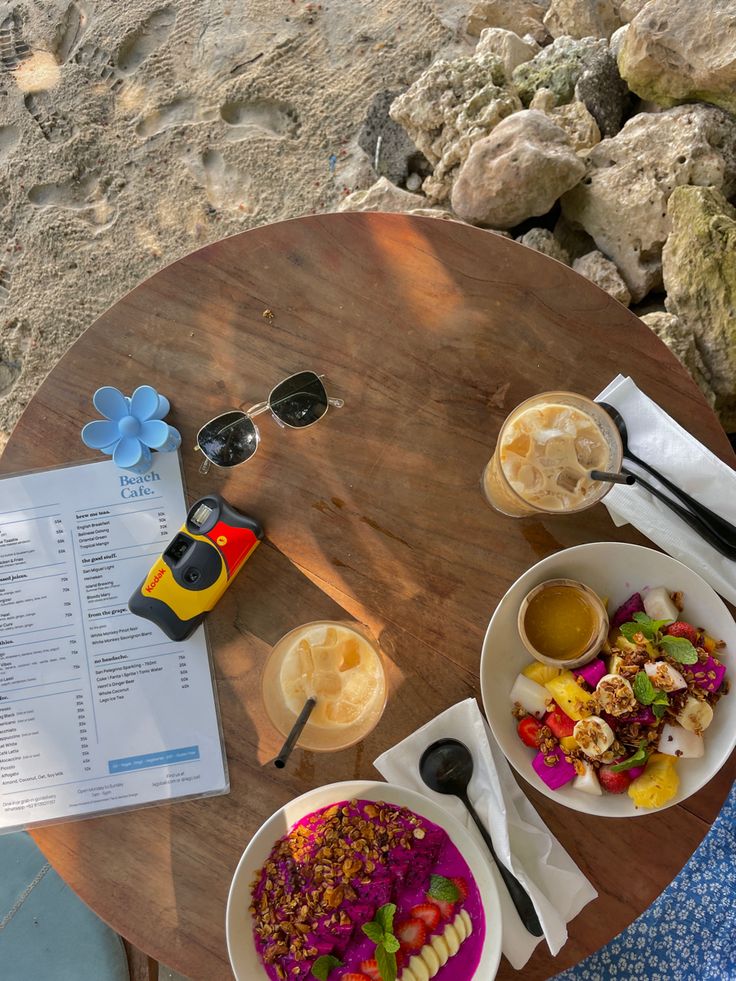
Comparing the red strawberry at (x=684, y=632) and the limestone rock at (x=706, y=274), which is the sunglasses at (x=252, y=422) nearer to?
the red strawberry at (x=684, y=632)

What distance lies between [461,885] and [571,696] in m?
0.35

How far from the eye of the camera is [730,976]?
52.0 inches

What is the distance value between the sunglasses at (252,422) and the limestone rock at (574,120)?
112 cm

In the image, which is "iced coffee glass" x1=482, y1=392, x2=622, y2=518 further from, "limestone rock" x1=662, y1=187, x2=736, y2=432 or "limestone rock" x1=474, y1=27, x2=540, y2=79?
"limestone rock" x1=474, y1=27, x2=540, y2=79

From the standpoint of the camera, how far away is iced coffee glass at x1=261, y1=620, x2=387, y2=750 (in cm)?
120

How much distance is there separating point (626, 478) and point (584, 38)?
1.68 metres

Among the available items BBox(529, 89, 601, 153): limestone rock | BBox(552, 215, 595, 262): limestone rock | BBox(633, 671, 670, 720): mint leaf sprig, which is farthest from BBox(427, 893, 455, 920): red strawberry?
BBox(529, 89, 601, 153): limestone rock

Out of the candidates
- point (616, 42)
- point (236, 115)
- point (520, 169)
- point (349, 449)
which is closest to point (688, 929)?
point (349, 449)

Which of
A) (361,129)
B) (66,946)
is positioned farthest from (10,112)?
(66,946)

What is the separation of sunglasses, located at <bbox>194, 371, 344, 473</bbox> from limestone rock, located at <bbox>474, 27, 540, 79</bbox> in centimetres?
144

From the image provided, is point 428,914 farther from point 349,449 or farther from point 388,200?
point 388,200

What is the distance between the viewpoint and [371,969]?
3.60 ft

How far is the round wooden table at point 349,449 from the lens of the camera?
1.23 m

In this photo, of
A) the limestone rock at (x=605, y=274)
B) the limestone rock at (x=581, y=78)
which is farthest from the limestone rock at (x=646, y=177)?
the limestone rock at (x=581, y=78)
